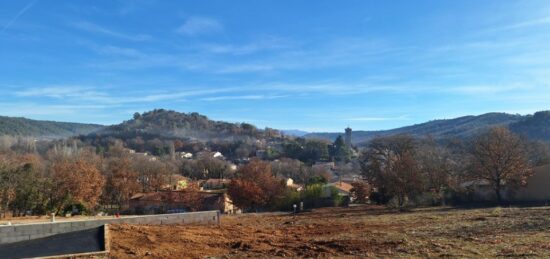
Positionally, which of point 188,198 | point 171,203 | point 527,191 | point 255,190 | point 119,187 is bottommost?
point 171,203

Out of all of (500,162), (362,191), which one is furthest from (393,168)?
(362,191)

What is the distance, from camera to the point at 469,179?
41969 millimetres

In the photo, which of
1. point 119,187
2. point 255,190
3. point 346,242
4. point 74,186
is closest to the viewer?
point 346,242

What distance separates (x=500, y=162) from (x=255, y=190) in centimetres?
2408

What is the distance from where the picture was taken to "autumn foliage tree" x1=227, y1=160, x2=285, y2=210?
1991 inches

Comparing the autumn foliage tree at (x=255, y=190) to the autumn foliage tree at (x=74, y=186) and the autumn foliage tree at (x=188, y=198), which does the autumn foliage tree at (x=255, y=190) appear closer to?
the autumn foliage tree at (x=188, y=198)

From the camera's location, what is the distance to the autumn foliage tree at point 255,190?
166 ft

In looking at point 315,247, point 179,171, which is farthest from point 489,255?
point 179,171

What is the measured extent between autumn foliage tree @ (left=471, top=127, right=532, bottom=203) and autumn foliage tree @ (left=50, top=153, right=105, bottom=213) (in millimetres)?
34664

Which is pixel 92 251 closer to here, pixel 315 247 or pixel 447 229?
pixel 315 247

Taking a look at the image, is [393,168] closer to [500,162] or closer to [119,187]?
[500,162]

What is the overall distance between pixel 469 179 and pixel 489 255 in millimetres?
32338

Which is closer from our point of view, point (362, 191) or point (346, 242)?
point (346, 242)

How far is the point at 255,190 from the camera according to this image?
50.5 m
